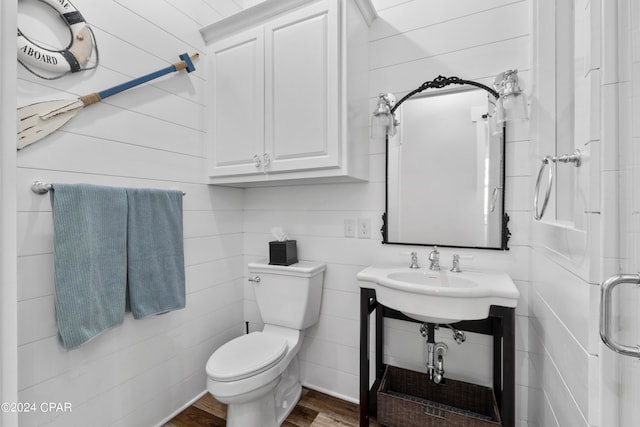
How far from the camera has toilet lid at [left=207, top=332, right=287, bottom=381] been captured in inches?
52.3

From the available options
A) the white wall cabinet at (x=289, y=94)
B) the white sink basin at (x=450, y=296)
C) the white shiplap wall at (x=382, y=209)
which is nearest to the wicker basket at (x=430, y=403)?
the white shiplap wall at (x=382, y=209)

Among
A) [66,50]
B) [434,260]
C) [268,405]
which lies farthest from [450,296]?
[66,50]

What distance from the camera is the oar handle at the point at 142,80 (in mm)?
1245

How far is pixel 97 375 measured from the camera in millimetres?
1303

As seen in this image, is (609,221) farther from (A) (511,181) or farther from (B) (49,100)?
(B) (49,100)

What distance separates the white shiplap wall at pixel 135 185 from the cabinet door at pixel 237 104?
101mm

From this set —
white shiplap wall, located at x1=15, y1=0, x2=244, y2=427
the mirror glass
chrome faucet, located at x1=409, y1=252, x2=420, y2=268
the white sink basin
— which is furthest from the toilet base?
the mirror glass

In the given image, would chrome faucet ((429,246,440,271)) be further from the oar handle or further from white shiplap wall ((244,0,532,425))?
the oar handle

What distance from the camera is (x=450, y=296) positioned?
1.11 meters

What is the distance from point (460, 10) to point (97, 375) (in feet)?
8.11

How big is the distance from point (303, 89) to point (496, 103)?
36.4 inches

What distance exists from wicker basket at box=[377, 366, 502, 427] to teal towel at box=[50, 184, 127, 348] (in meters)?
1.31

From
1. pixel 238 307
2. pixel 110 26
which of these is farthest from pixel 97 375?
pixel 110 26

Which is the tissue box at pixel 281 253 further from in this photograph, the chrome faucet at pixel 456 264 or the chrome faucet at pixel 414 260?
the chrome faucet at pixel 456 264
